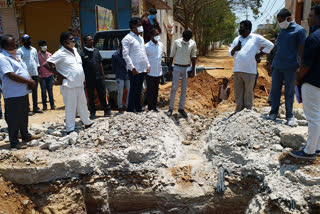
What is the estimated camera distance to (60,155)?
3.77 metres

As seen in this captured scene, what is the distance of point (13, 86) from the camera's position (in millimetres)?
3793

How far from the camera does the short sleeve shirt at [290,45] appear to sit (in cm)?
382

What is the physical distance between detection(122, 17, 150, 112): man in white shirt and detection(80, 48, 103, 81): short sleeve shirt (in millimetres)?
739

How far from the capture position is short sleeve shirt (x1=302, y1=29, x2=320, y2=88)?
9.24 ft

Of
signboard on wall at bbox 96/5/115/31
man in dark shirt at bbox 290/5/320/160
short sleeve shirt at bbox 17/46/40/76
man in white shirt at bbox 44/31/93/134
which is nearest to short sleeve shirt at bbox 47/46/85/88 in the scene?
man in white shirt at bbox 44/31/93/134

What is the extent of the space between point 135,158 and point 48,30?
1175 cm

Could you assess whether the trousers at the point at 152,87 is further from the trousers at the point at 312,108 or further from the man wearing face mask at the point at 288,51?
the trousers at the point at 312,108

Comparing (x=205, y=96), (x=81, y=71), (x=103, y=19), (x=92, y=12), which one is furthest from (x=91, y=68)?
(x=92, y=12)

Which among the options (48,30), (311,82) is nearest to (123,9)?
(48,30)

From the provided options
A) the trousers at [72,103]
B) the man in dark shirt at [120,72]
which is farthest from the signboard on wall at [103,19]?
the trousers at [72,103]

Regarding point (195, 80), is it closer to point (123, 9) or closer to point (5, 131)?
point (123, 9)

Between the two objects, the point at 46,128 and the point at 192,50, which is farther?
the point at 192,50

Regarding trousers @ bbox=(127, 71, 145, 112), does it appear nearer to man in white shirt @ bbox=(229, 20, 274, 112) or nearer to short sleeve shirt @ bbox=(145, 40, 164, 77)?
short sleeve shirt @ bbox=(145, 40, 164, 77)

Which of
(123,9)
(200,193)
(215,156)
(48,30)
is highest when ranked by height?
(123,9)
